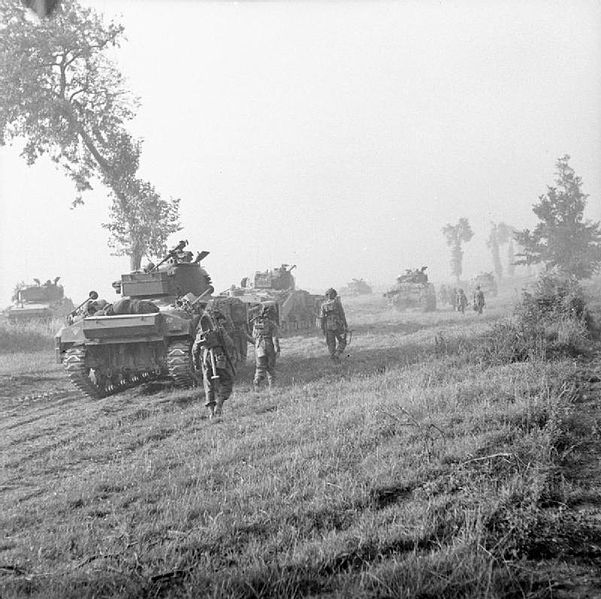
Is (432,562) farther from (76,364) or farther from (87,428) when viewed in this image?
(76,364)

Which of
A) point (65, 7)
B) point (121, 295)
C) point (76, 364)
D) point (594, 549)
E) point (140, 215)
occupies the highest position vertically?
point (65, 7)

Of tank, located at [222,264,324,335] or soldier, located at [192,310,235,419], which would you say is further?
tank, located at [222,264,324,335]

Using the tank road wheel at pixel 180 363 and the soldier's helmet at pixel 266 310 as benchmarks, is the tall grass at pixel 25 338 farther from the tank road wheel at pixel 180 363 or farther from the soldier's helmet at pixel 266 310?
the soldier's helmet at pixel 266 310

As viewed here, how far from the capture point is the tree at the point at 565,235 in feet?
94.7

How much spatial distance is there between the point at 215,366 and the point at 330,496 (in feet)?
14.0

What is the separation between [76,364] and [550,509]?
884 cm

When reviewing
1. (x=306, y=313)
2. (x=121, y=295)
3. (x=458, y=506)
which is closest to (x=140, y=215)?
(x=306, y=313)

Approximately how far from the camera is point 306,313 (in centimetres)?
2250

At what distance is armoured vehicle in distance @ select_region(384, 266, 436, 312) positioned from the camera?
29.3 metres

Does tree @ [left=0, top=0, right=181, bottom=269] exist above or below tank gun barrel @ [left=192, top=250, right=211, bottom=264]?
above

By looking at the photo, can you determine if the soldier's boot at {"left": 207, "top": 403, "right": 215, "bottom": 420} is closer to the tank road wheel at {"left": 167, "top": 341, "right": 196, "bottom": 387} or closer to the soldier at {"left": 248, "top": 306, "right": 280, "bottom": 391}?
the soldier at {"left": 248, "top": 306, "right": 280, "bottom": 391}

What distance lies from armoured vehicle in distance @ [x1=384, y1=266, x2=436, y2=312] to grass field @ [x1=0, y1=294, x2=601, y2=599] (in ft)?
70.1

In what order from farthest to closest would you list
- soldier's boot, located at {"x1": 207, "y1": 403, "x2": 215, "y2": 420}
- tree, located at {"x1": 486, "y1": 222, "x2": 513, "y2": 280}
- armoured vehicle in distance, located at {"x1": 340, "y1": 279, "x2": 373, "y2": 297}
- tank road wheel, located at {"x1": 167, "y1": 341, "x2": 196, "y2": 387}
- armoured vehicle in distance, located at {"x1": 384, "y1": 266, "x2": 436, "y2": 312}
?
tree, located at {"x1": 486, "y1": 222, "x2": 513, "y2": 280}
armoured vehicle in distance, located at {"x1": 340, "y1": 279, "x2": 373, "y2": 297}
armoured vehicle in distance, located at {"x1": 384, "y1": 266, "x2": 436, "y2": 312}
tank road wheel, located at {"x1": 167, "y1": 341, "x2": 196, "y2": 387}
soldier's boot, located at {"x1": 207, "y1": 403, "x2": 215, "y2": 420}

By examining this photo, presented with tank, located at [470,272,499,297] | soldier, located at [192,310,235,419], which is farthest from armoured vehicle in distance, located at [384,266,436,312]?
soldier, located at [192,310,235,419]
